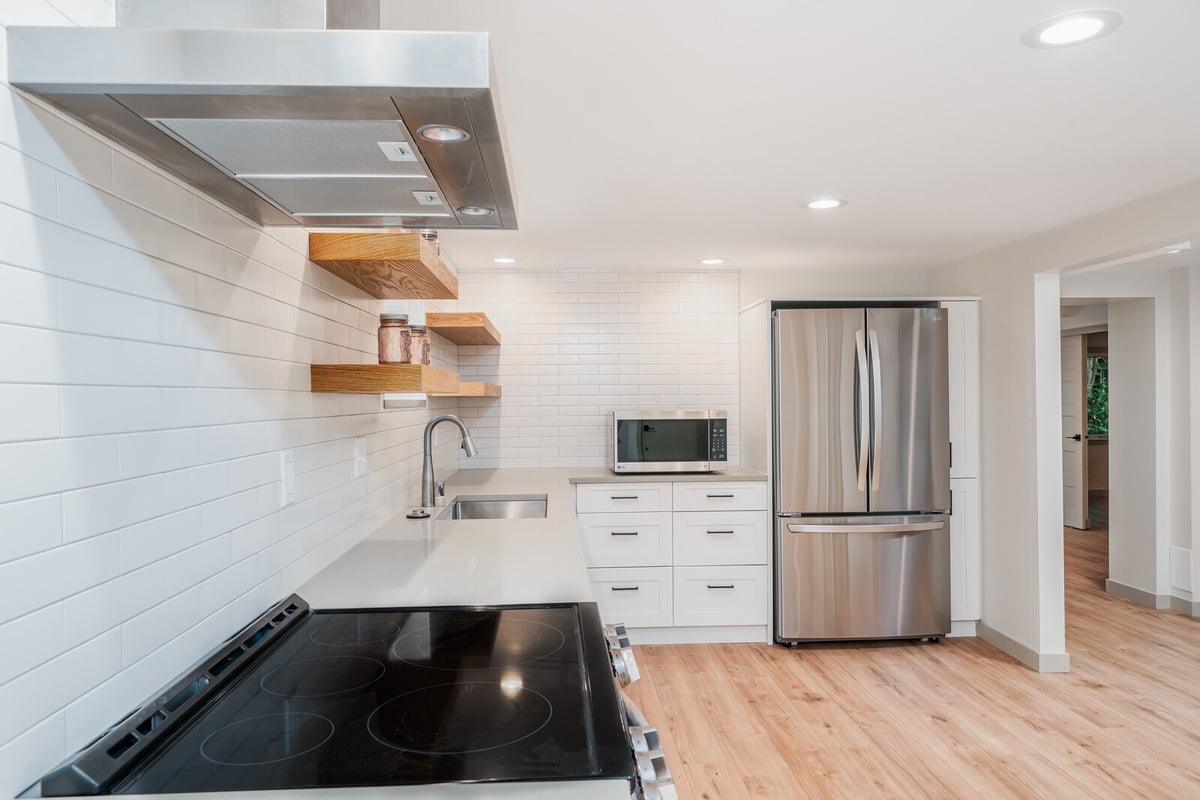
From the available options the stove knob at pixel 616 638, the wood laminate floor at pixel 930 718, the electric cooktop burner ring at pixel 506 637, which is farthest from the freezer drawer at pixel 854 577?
the electric cooktop burner ring at pixel 506 637

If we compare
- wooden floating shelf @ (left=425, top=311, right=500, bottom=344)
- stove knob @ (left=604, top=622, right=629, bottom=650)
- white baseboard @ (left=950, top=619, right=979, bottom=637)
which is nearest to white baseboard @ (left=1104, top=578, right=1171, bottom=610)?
white baseboard @ (left=950, top=619, right=979, bottom=637)

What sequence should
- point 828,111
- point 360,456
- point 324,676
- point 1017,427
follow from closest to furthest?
point 324,676, point 828,111, point 360,456, point 1017,427

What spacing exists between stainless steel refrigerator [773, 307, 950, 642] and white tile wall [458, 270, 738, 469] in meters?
0.75

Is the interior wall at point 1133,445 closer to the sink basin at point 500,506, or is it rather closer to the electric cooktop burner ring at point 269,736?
the sink basin at point 500,506

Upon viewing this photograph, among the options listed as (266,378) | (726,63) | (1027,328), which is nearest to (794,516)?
(1027,328)

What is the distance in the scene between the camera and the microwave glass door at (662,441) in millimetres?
3982

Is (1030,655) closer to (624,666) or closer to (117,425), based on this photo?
(624,666)

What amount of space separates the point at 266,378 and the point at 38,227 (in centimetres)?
66

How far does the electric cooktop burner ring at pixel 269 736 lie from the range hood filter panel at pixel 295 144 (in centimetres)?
80

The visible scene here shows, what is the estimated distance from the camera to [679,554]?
3.84 meters

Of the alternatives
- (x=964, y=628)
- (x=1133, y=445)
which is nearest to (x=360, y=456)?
(x=964, y=628)

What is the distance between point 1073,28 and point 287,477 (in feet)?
6.59

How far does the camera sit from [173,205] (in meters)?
1.10

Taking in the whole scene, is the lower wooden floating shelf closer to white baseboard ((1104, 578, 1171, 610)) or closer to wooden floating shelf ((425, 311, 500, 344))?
wooden floating shelf ((425, 311, 500, 344))
